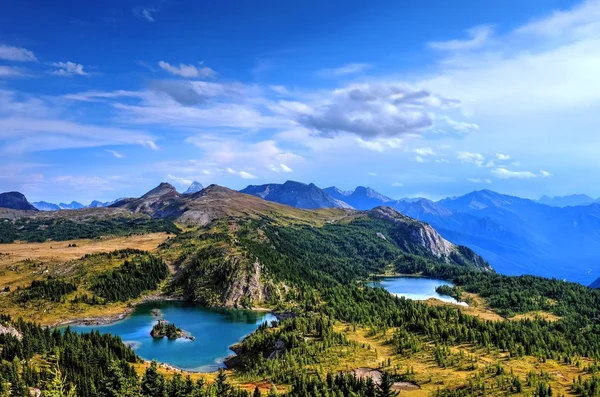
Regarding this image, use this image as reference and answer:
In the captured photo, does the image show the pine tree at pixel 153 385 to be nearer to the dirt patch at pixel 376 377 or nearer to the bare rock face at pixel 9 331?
the dirt patch at pixel 376 377

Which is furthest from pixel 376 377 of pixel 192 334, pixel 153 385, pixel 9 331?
pixel 9 331

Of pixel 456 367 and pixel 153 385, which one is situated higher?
pixel 456 367

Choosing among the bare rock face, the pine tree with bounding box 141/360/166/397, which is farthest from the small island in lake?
the pine tree with bounding box 141/360/166/397

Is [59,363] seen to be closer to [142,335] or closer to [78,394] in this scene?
[78,394]

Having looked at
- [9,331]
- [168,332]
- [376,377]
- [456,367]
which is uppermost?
[456,367]

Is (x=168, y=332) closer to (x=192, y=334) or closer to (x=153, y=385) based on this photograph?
(x=192, y=334)

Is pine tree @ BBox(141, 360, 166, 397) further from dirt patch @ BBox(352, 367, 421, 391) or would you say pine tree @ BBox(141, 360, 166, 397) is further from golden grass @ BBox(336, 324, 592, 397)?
golden grass @ BBox(336, 324, 592, 397)

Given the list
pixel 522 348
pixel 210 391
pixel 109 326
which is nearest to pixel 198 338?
pixel 109 326
